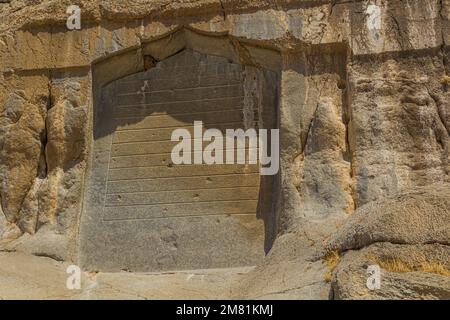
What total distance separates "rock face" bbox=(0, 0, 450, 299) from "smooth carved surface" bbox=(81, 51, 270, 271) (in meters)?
0.04

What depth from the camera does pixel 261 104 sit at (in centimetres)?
1190

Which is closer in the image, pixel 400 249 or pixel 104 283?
pixel 400 249

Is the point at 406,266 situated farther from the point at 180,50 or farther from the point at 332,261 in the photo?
the point at 180,50

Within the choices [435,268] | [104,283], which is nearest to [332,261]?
[435,268]

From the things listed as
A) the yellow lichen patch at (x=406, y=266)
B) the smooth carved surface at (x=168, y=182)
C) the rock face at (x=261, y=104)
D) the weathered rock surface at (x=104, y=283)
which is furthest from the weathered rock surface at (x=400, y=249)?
the smooth carved surface at (x=168, y=182)

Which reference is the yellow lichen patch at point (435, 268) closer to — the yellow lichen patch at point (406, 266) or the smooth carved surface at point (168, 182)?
the yellow lichen patch at point (406, 266)

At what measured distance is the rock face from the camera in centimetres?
1088

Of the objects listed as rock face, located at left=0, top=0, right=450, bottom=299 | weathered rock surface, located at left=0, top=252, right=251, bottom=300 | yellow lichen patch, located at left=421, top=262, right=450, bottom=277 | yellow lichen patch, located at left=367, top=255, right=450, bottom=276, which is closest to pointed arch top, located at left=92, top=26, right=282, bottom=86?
rock face, located at left=0, top=0, right=450, bottom=299

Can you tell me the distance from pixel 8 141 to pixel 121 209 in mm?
1759

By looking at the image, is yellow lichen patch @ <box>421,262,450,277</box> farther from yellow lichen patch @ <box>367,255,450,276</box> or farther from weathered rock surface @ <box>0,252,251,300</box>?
weathered rock surface @ <box>0,252,251,300</box>

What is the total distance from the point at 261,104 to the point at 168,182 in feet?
5.07

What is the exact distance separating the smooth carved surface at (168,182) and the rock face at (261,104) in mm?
38

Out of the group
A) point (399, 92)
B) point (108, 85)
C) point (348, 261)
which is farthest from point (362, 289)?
point (108, 85)

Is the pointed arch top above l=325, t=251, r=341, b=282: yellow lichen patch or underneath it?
above
